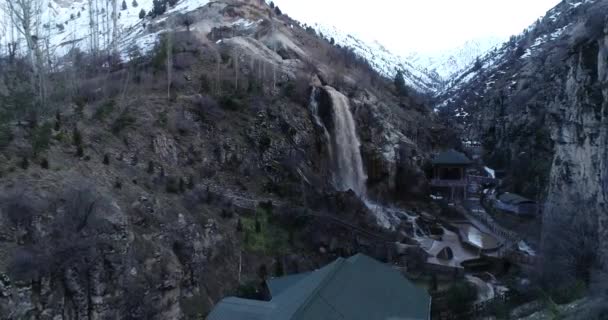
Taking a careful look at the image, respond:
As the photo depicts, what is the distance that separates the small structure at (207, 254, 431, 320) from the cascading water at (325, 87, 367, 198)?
19603 mm

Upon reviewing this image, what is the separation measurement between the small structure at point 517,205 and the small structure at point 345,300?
28125 millimetres

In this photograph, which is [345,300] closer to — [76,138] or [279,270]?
[279,270]

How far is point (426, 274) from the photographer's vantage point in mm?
25094

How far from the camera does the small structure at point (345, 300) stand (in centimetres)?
1316

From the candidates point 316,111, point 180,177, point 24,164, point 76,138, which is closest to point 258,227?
point 180,177

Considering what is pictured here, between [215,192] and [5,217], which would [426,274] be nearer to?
[215,192]

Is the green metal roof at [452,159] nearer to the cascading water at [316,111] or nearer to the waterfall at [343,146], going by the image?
the waterfall at [343,146]

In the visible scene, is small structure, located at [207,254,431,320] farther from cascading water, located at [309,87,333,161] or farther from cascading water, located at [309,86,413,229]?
cascading water, located at [309,87,333,161]

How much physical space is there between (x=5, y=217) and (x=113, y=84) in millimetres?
17591

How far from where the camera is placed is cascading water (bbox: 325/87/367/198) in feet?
120

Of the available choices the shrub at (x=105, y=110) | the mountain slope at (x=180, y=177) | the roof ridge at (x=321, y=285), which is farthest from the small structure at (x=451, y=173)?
the roof ridge at (x=321, y=285)

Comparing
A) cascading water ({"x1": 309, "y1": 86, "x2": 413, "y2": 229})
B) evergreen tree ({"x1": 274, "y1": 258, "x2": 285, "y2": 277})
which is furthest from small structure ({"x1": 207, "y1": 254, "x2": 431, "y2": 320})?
cascading water ({"x1": 309, "y1": 86, "x2": 413, "y2": 229})

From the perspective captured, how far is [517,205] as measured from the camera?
4091cm

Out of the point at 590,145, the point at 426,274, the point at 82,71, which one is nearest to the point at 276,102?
the point at 82,71
